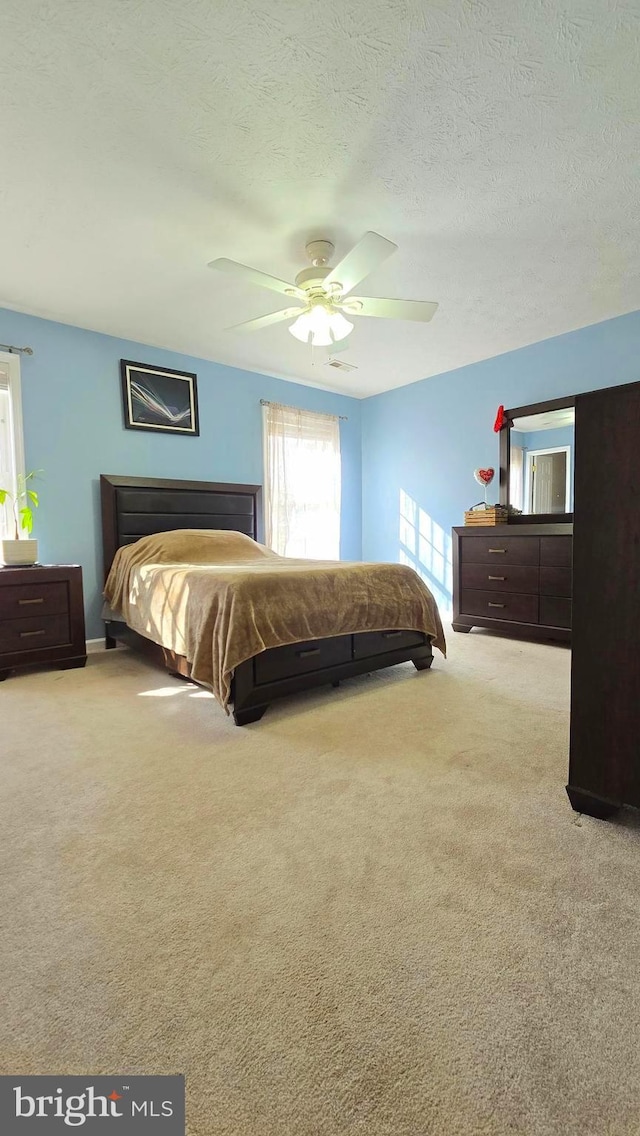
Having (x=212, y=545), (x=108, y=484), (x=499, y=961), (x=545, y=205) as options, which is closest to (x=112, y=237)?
(x=108, y=484)

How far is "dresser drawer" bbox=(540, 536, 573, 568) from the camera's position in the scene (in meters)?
3.66

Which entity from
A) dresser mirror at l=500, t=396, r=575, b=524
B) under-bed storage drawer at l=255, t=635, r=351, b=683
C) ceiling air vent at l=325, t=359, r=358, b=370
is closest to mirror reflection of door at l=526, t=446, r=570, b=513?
dresser mirror at l=500, t=396, r=575, b=524

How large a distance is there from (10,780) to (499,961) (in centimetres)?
172

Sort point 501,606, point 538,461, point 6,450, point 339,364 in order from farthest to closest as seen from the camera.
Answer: point 339,364
point 538,461
point 501,606
point 6,450

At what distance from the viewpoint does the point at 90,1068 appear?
2.60 ft

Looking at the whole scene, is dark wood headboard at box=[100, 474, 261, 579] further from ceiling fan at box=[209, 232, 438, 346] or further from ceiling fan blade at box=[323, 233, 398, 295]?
ceiling fan blade at box=[323, 233, 398, 295]

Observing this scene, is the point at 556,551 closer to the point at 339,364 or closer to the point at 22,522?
the point at 339,364

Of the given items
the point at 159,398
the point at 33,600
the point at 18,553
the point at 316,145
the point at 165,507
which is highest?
the point at 316,145

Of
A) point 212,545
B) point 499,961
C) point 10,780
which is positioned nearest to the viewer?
point 499,961

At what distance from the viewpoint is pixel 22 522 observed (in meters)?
3.33

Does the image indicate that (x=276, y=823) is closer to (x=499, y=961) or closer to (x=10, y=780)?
(x=499, y=961)

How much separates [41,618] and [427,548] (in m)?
3.72

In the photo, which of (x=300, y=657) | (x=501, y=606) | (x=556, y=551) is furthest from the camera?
(x=501, y=606)

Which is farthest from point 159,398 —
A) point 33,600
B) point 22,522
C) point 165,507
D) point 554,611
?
point 554,611
